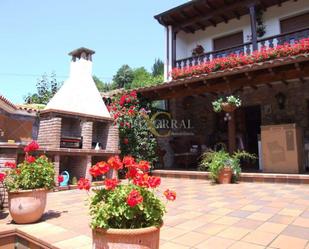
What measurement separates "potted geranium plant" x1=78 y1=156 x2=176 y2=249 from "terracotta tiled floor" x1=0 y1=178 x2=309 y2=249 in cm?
82

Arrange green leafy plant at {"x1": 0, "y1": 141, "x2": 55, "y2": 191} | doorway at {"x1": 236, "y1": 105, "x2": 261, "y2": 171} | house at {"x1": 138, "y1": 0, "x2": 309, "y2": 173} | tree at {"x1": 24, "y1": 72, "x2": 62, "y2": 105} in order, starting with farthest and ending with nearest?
tree at {"x1": 24, "y1": 72, "x2": 62, "y2": 105}
doorway at {"x1": 236, "y1": 105, "x2": 261, "y2": 171}
house at {"x1": 138, "y1": 0, "x2": 309, "y2": 173}
green leafy plant at {"x1": 0, "y1": 141, "x2": 55, "y2": 191}

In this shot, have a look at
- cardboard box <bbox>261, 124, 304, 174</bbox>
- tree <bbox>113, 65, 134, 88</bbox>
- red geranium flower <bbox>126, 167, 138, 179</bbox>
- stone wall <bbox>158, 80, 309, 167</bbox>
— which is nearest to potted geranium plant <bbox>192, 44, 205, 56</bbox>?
stone wall <bbox>158, 80, 309, 167</bbox>

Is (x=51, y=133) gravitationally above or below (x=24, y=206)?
above

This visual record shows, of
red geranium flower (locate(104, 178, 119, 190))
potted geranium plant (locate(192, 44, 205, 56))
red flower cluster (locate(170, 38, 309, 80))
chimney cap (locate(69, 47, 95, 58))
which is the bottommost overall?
red geranium flower (locate(104, 178, 119, 190))

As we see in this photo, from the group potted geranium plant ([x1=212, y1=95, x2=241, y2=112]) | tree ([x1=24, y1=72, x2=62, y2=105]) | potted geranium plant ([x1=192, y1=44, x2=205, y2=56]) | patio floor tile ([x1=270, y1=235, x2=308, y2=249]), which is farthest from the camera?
tree ([x1=24, y1=72, x2=62, y2=105])

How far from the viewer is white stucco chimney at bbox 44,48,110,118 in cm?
781

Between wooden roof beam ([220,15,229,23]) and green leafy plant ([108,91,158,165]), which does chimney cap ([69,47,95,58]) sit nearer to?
green leafy plant ([108,91,158,165])

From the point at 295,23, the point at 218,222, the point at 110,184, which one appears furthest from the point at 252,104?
the point at 110,184

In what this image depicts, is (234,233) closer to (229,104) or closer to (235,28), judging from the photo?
(229,104)

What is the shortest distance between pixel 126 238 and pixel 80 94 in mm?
7014

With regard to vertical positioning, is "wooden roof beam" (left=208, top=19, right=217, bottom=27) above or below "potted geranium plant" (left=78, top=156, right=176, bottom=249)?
above

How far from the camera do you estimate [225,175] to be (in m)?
6.97

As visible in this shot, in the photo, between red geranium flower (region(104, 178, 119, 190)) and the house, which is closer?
red geranium flower (region(104, 178, 119, 190))

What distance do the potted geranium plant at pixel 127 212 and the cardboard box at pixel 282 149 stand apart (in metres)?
6.05
